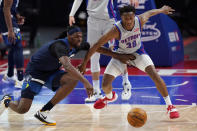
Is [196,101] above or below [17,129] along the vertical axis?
below

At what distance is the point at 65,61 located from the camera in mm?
5262

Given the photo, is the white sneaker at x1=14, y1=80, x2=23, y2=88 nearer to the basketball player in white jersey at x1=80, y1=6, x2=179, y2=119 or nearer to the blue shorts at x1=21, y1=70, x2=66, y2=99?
the basketball player in white jersey at x1=80, y1=6, x2=179, y2=119

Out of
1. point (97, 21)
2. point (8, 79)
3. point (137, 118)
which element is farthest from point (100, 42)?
point (8, 79)

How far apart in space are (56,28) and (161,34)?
Result: 10.8 m

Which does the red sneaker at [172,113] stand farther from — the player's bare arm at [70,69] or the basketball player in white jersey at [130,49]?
the player's bare arm at [70,69]

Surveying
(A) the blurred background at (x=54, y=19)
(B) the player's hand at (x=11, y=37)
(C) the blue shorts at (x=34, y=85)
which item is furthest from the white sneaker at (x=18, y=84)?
(A) the blurred background at (x=54, y=19)

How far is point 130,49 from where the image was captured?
6.17m

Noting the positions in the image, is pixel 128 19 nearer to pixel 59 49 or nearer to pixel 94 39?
pixel 59 49

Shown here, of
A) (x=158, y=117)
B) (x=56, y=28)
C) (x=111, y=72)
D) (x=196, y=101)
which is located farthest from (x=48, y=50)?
(x=56, y=28)

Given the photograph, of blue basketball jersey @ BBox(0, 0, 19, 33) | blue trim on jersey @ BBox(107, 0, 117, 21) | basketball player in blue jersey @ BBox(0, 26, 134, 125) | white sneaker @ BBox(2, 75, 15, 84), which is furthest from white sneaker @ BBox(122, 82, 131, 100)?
white sneaker @ BBox(2, 75, 15, 84)

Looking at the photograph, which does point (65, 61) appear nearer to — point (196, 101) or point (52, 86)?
point (52, 86)

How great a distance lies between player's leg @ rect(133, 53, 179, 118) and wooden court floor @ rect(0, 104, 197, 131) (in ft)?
0.52

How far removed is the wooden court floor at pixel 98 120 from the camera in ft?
18.0

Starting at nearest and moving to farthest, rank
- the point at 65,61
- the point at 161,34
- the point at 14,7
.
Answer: the point at 65,61 → the point at 14,7 → the point at 161,34
